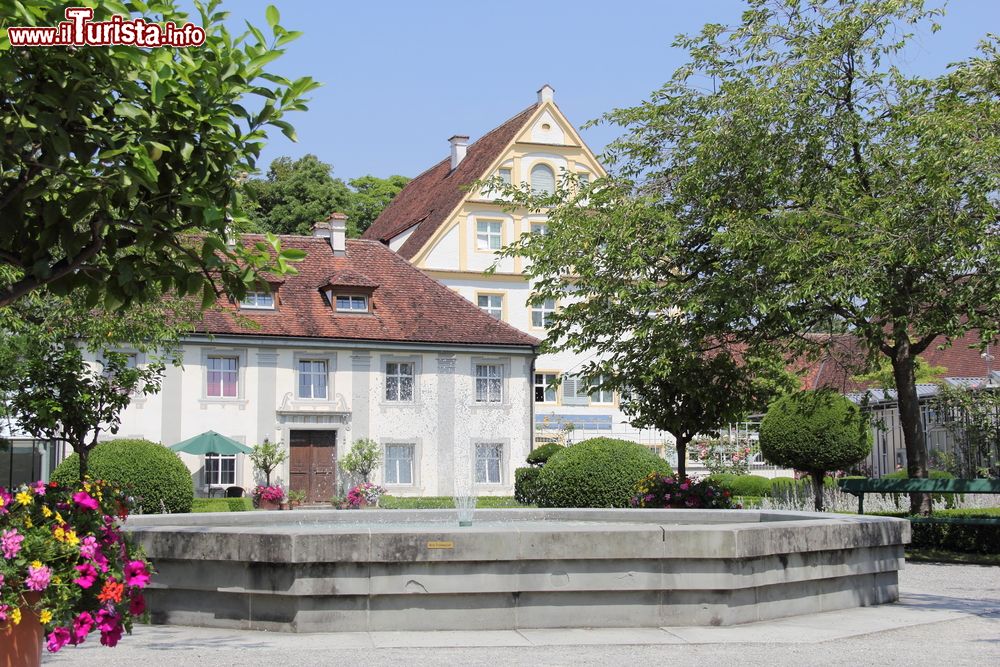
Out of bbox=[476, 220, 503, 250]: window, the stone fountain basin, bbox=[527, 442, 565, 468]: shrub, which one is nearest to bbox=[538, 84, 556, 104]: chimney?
bbox=[476, 220, 503, 250]: window

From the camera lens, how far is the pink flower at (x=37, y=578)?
653 cm

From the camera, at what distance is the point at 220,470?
116 feet

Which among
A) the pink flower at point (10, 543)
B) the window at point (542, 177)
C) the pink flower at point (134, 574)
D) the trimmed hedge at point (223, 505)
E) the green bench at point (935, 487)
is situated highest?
the window at point (542, 177)

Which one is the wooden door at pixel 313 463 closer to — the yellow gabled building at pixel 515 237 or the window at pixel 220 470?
the window at pixel 220 470

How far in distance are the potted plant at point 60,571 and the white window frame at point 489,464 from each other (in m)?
31.2

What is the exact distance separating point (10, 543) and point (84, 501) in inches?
25.1

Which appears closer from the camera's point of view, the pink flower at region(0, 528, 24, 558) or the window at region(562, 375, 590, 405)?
the pink flower at region(0, 528, 24, 558)

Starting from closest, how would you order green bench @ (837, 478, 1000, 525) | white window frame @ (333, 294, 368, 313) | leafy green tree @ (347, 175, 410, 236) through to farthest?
green bench @ (837, 478, 1000, 525), white window frame @ (333, 294, 368, 313), leafy green tree @ (347, 175, 410, 236)

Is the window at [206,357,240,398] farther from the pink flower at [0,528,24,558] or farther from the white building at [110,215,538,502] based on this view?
the pink flower at [0,528,24,558]

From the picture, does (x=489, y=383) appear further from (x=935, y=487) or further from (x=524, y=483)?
(x=935, y=487)

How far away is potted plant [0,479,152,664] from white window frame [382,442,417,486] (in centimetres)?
3031

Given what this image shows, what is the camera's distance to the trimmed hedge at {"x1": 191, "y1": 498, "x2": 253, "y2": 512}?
97.5 ft

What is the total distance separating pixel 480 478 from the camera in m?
38.6

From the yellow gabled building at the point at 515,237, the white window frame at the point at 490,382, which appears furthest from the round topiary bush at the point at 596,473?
the yellow gabled building at the point at 515,237
